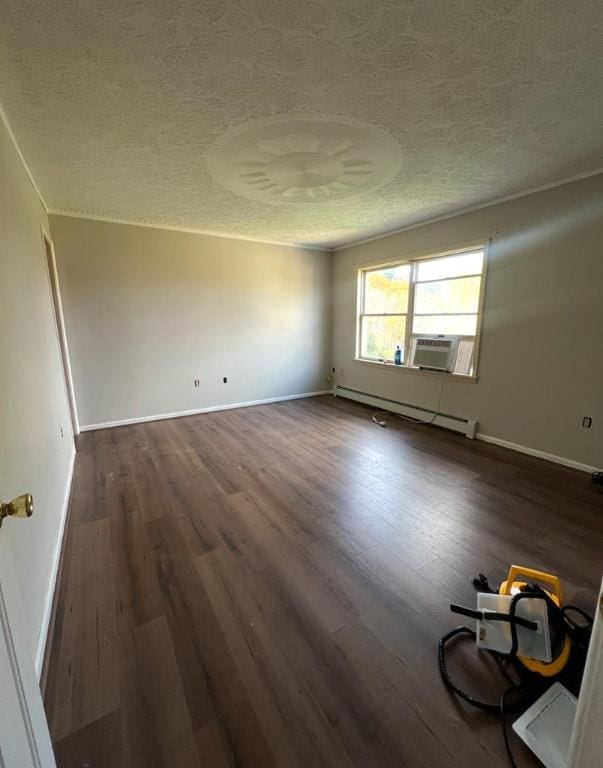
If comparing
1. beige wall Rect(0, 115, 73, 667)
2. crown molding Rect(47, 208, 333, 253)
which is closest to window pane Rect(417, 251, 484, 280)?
crown molding Rect(47, 208, 333, 253)

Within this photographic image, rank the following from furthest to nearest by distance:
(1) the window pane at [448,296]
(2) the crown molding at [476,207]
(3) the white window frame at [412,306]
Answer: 1. (1) the window pane at [448,296]
2. (3) the white window frame at [412,306]
3. (2) the crown molding at [476,207]

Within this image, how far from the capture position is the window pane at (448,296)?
368 centimetres

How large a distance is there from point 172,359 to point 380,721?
415cm

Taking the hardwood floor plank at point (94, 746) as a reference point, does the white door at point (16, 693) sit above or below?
above

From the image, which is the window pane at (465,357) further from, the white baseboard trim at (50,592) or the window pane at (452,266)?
the white baseboard trim at (50,592)

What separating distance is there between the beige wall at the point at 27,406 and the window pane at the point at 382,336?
402 cm

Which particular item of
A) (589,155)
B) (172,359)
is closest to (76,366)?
(172,359)

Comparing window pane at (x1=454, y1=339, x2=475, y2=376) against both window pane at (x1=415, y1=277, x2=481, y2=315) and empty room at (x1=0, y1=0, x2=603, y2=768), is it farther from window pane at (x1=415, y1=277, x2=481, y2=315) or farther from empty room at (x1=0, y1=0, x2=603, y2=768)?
window pane at (x1=415, y1=277, x2=481, y2=315)

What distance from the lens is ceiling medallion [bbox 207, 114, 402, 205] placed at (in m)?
1.98

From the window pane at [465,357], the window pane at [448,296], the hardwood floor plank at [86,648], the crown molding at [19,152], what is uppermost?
the crown molding at [19,152]

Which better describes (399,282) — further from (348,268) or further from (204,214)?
(204,214)

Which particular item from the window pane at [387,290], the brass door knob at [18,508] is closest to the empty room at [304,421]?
the brass door knob at [18,508]

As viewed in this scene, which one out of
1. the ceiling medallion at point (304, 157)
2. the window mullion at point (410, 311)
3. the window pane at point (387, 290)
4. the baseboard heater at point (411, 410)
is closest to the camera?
the ceiling medallion at point (304, 157)

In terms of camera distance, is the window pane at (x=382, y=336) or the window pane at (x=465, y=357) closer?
the window pane at (x=465, y=357)
